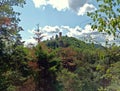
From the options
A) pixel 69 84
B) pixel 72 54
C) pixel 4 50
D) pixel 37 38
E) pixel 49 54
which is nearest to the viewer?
pixel 4 50

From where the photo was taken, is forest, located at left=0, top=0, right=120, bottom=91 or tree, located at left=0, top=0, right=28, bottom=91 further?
tree, located at left=0, top=0, right=28, bottom=91

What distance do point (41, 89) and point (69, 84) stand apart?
8.02 metres

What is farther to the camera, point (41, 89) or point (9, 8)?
point (41, 89)

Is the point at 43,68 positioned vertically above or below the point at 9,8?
below

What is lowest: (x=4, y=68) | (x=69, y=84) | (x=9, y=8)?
(x=69, y=84)

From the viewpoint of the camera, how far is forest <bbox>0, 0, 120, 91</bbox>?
13.8 meters

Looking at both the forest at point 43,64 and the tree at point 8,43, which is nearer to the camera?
the forest at point 43,64

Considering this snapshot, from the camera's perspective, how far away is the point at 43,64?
3753 centimetres

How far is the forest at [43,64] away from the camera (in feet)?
45.3

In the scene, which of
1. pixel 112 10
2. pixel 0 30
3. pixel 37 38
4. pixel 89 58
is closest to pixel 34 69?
pixel 0 30

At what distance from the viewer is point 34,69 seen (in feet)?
115

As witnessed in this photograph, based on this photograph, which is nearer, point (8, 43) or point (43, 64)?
point (8, 43)

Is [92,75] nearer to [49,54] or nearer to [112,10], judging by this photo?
[49,54]

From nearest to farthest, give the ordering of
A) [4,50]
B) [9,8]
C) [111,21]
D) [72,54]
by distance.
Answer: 1. [111,21]
2. [9,8]
3. [4,50]
4. [72,54]
